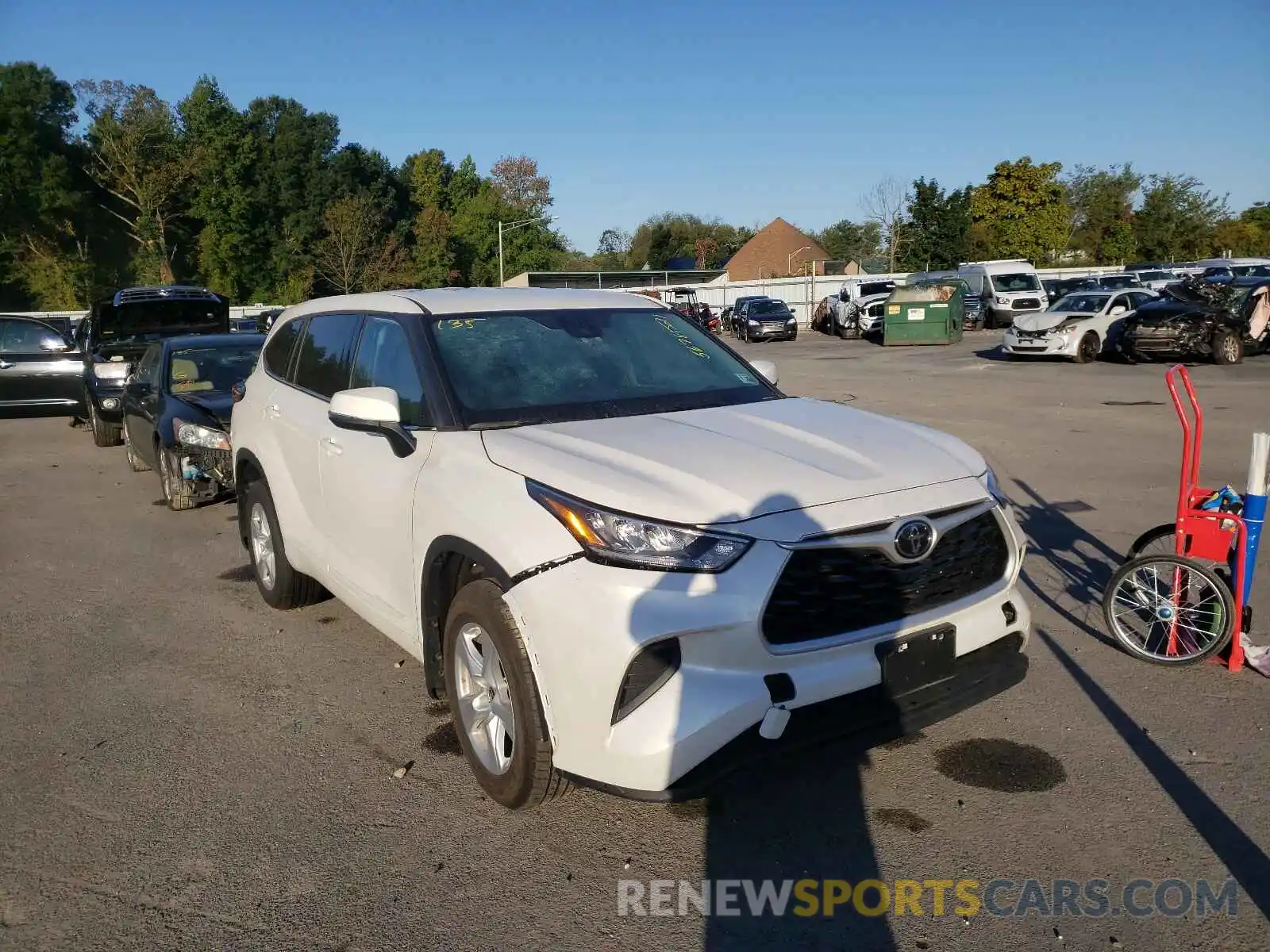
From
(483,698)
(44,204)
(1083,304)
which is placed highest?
(44,204)

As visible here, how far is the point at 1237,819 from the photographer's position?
3.36 m

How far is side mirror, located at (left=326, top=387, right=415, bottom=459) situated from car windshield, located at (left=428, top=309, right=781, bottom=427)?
0.25 m

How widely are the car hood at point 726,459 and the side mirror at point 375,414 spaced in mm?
401

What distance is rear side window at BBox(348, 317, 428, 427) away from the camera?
4031mm

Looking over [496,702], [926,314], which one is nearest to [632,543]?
[496,702]

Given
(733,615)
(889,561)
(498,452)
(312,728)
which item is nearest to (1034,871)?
(889,561)

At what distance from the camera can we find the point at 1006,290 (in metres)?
35.1

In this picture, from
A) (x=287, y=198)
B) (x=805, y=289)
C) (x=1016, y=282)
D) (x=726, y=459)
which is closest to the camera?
(x=726, y=459)

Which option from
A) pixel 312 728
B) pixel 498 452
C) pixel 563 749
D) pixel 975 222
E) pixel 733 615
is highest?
pixel 975 222

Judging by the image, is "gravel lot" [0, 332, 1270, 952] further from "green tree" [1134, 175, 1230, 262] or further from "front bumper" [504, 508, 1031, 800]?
"green tree" [1134, 175, 1230, 262]

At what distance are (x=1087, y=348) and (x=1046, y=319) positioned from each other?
1.21 metres

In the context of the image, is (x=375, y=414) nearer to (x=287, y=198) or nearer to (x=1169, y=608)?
(x=1169, y=608)

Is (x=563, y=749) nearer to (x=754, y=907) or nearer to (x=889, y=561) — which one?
(x=754, y=907)

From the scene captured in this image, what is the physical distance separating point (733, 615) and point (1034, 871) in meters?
1.31
